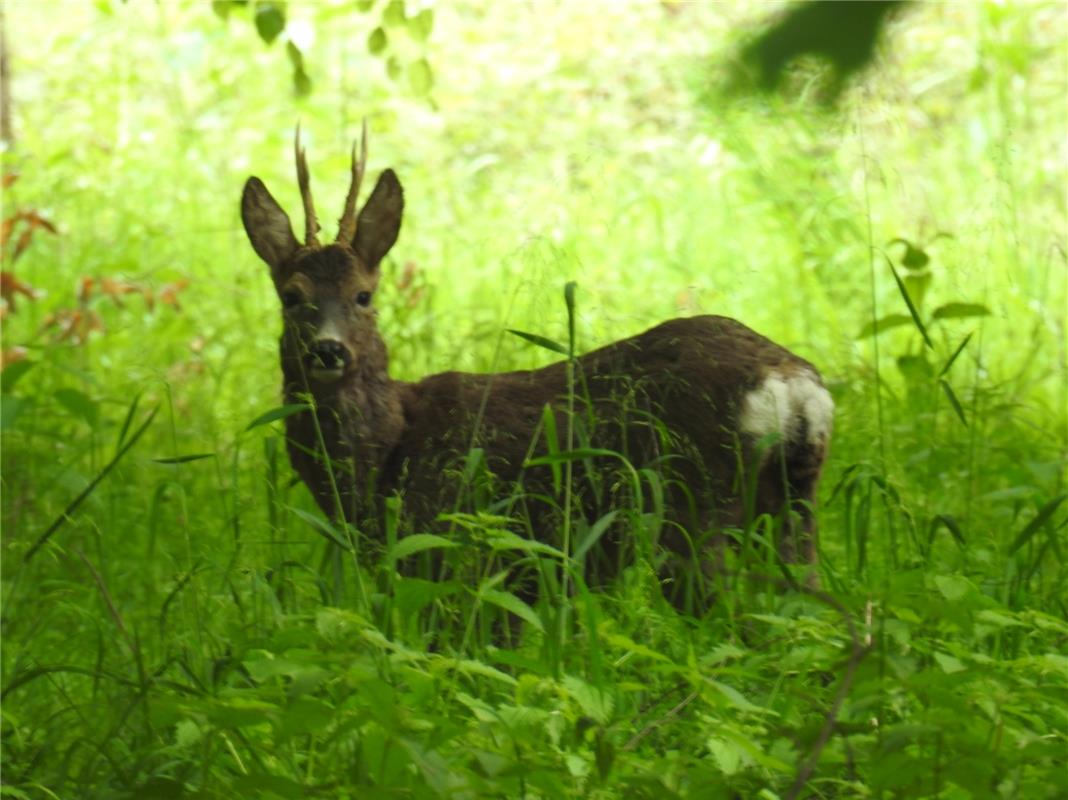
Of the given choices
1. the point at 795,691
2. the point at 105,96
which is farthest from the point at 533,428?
the point at 105,96

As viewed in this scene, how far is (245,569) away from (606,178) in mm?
4397

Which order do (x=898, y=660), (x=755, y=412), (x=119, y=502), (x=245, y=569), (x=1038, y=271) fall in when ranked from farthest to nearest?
1. (x=1038, y=271)
2. (x=119, y=502)
3. (x=755, y=412)
4. (x=245, y=569)
5. (x=898, y=660)

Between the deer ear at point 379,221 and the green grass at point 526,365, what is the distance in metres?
0.42

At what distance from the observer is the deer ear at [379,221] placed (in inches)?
161

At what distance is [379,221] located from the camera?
414cm

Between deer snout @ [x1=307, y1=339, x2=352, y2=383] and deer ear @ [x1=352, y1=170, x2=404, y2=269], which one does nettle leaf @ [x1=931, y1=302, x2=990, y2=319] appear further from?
deer snout @ [x1=307, y1=339, x2=352, y2=383]

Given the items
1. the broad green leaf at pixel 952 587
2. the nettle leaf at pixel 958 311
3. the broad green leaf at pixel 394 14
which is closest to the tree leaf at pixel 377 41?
the broad green leaf at pixel 394 14

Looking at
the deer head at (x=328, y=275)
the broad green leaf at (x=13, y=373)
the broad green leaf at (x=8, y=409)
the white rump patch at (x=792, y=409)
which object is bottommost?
the white rump patch at (x=792, y=409)

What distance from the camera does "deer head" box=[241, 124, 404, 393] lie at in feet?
12.8

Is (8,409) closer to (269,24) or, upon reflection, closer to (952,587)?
(269,24)

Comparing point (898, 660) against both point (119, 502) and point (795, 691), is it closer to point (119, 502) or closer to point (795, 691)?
point (795, 691)

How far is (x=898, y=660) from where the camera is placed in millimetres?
2262

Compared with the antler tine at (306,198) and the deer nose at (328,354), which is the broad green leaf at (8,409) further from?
the antler tine at (306,198)

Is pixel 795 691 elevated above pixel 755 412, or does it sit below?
below
